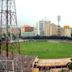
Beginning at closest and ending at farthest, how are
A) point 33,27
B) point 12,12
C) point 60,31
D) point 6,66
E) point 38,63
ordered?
1. point 6,66
2. point 12,12
3. point 38,63
4. point 60,31
5. point 33,27

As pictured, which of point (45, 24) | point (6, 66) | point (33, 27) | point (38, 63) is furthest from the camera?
point (33, 27)

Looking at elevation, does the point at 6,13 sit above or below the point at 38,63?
above

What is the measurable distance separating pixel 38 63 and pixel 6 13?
394 centimetres

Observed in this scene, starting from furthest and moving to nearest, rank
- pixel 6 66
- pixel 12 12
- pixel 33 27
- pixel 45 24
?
1. pixel 33 27
2. pixel 45 24
3. pixel 12 12
4. pixel 6 66

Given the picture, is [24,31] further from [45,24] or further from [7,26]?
[7,26]

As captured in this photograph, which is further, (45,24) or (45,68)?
(45,24)

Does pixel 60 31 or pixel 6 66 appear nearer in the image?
pixel 6 66

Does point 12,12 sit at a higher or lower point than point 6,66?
higher

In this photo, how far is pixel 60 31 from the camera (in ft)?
347

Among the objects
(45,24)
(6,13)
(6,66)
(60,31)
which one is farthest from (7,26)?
(45,24)

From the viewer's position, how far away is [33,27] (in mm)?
120625

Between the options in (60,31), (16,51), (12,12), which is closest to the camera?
(12,12)

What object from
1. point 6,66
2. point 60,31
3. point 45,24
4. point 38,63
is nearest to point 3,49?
point 38,63

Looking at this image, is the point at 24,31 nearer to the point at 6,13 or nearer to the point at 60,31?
the point at 60,31
